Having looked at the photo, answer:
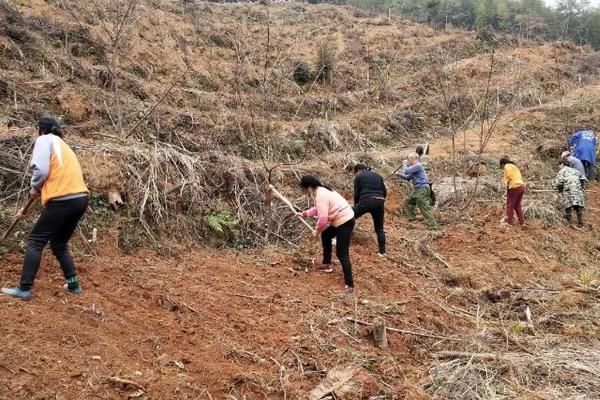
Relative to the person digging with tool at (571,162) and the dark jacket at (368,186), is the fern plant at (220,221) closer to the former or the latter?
the dark jacket at (368,186)

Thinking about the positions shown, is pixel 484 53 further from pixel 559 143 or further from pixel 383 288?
pixel 383 288

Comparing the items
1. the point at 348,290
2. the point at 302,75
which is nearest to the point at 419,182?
the point at 348,290

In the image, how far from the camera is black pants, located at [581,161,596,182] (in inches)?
445

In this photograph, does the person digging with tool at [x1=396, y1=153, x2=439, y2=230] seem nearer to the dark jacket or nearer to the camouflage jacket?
the dark jacket

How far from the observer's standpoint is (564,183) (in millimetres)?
9219

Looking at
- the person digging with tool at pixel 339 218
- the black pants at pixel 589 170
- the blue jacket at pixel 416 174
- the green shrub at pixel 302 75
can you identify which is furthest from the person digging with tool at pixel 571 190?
the green shrub at pixel 302 75

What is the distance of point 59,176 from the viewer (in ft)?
13.0

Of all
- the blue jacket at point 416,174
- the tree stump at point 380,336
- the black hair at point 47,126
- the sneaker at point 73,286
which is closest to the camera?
the black hair at point 47,126

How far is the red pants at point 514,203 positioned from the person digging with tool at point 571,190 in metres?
1.10

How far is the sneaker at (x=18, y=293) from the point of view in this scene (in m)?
3.98

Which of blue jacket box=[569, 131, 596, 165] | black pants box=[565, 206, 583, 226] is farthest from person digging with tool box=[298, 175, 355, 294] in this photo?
blue jacket box=[569, 131, 596, 165]

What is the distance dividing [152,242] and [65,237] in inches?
63.8

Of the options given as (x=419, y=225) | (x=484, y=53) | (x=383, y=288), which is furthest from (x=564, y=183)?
(x=484, y=53)

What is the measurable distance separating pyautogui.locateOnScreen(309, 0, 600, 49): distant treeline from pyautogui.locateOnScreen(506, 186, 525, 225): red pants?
2364 centimetres
